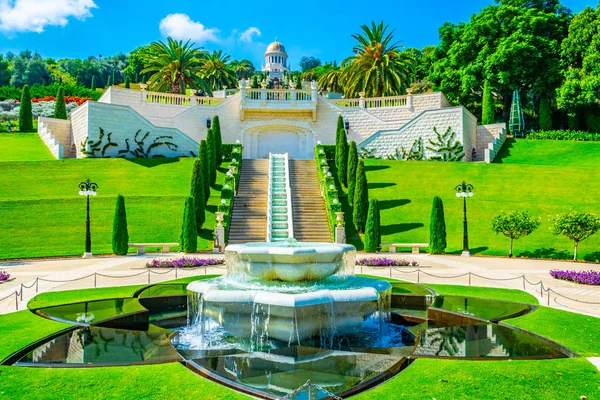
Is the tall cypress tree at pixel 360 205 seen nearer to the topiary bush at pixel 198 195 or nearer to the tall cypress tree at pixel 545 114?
the topiary bush at pixel 198 195

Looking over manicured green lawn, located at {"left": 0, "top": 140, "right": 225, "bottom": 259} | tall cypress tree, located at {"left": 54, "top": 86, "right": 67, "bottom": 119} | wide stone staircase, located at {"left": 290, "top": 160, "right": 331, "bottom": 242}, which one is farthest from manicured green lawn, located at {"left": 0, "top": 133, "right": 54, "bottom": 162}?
wide stone staircase, located at {"left": 290, "top": 160, "right": 331, "bottom": 242}

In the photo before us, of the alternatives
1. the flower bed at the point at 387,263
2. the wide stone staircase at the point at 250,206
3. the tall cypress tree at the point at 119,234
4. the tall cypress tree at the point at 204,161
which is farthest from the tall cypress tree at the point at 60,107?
the flower bed at the point at 387,263

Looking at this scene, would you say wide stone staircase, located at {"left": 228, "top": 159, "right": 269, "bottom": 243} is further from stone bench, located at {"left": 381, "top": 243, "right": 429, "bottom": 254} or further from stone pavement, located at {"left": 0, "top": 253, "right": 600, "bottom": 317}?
stone bench, located at {"left": 381, "top": 243, "right": 429, "bottom": 254}

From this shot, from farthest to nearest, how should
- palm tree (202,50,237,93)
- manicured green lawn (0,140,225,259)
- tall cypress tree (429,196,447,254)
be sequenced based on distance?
palm tree (202,50,237,93)
manicured green lawn (0,140,225,259)
tall cypress tree (429,196,447,254)

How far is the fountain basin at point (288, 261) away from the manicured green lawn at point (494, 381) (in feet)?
11.3

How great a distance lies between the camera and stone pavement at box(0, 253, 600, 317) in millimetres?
13133

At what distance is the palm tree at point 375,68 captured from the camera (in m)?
46.1

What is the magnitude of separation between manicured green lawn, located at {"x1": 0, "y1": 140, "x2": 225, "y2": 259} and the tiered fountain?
14.4 metres

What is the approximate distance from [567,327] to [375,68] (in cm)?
4027

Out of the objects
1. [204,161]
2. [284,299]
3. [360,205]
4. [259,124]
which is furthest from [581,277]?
[259,124]

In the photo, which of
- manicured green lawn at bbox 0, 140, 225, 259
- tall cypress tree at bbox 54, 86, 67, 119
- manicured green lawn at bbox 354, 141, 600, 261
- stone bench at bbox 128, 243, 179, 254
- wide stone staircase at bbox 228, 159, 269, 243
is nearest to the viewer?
stone bench at bbox 128, 243, 179, 254

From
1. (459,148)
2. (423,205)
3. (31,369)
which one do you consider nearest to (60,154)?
(423,205)

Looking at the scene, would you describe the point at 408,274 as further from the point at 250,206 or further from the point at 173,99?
the point at 173,99

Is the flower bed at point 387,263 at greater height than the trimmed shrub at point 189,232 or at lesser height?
lesser
